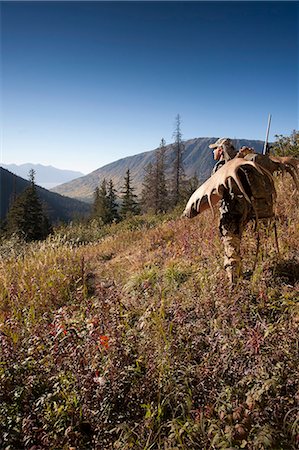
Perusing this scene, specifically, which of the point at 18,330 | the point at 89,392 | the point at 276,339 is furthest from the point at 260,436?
the point at 18,330

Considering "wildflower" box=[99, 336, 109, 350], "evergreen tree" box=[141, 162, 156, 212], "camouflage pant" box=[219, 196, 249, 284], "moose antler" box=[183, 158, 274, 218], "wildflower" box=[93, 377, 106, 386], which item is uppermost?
"evergreen tree" box=[141, 162, 156, 212]

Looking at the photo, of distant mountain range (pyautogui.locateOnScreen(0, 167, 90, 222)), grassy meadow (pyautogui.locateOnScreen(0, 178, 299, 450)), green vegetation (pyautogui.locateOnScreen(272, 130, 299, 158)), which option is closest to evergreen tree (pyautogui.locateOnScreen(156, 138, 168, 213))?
green vegetation (pyautogui.locateOnScreen(272, 130, 299, 158))

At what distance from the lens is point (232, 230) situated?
4.41 meters

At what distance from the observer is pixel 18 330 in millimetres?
4512

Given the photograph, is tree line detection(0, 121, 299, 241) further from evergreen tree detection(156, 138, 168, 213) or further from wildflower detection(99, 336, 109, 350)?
wildflower detection(99, 336, 109, 350)

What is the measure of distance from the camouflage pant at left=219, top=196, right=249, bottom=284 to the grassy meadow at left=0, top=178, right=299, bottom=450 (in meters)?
0.25

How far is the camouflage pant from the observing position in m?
4.33

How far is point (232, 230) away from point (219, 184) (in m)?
0.92

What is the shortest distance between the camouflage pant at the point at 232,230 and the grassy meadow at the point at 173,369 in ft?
Result: 0.83

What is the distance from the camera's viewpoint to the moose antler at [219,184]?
141 inches

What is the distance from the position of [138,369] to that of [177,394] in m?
0.52

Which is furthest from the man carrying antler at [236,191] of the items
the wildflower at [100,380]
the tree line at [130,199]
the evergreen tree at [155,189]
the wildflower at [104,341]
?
the evergreen tree at [155,189]

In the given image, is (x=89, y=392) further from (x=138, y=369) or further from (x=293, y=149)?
(x=293, y=149)

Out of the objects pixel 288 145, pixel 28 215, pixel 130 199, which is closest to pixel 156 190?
pixel 130 199
